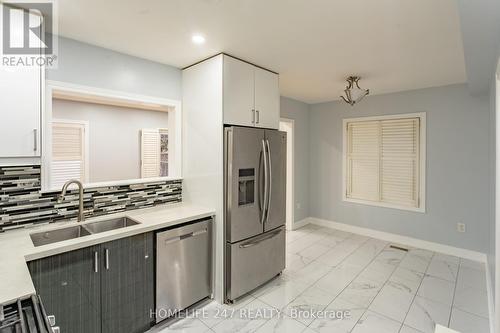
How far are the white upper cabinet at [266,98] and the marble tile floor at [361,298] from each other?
1.85 metres

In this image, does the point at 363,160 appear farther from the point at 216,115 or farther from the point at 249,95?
the point at 216,115

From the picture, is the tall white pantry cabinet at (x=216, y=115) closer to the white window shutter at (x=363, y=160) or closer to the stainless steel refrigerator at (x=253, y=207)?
the stainless steel refrigerator at (x=253, y=207)

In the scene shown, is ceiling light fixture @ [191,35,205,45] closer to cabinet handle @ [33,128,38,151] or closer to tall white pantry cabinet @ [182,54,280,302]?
tall white pantry cabinet @ [182,54,280,302]

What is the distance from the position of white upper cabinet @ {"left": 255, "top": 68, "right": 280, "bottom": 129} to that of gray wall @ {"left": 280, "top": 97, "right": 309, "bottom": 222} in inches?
66.4

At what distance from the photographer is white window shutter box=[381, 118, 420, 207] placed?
4.03 metres

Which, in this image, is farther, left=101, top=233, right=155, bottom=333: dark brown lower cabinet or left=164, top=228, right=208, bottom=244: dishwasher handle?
left=164, top=228, right=208, bottom=244: dishwasher handle

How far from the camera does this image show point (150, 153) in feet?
18.1

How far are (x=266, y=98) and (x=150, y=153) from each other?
348 centimetres

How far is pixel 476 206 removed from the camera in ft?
11.6

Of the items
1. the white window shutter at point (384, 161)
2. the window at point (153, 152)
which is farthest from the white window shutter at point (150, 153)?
the white window shutter at point (384, 161)

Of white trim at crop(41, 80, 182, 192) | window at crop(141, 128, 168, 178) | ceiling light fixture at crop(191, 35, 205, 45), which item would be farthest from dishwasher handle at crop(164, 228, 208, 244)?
Result: window at crop(141, 128, 168, 178)

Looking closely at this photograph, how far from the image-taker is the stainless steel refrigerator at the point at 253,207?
2.49m

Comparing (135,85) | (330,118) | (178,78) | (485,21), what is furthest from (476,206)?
(135,85)

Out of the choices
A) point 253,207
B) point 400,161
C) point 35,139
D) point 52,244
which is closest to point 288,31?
point 253,207
